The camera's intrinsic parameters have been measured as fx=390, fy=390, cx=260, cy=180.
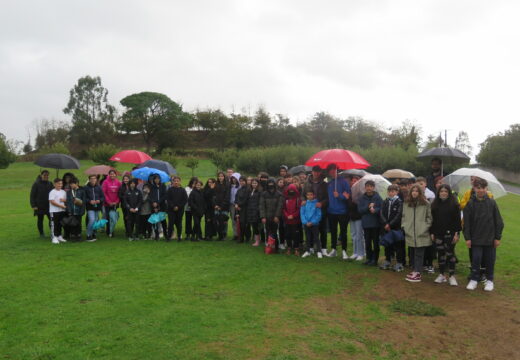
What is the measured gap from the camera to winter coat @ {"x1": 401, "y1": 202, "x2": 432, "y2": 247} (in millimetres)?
7361

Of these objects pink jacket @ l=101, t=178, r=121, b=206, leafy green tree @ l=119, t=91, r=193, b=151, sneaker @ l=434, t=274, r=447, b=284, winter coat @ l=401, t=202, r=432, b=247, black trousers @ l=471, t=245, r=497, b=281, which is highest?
leafy green tree @ l=119, t=91, r=193, b=151

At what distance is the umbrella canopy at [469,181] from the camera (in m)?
7.95

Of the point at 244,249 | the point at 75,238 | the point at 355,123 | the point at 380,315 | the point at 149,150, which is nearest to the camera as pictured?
the point at 380,315

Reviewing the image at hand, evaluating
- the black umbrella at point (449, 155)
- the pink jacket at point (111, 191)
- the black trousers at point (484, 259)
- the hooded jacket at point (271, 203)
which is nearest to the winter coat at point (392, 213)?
the black trousers at point (484, 259)

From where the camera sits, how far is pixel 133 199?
1080 centimetres

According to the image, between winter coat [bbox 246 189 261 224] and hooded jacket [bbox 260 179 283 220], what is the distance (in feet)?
1.27

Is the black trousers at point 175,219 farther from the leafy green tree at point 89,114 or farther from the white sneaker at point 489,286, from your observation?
the leafy green tree at point 89,114

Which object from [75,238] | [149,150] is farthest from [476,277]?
[149,150]

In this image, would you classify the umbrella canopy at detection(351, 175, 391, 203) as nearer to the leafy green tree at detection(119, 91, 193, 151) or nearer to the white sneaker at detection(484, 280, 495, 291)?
the white sneaker at detection(484, 280, 495, 291)

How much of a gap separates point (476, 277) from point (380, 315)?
8.22 ft

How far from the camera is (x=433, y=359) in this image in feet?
14.7

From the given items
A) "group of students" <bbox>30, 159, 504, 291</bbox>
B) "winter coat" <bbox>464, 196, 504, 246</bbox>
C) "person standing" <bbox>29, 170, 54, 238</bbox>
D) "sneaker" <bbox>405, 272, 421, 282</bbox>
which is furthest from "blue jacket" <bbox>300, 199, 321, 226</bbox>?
"person standing" <bbox>29, 170, 54, 238</bbox>

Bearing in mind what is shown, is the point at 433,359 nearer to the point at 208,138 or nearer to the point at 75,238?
the point at 75,238

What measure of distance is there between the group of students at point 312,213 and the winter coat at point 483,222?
0.05ft
